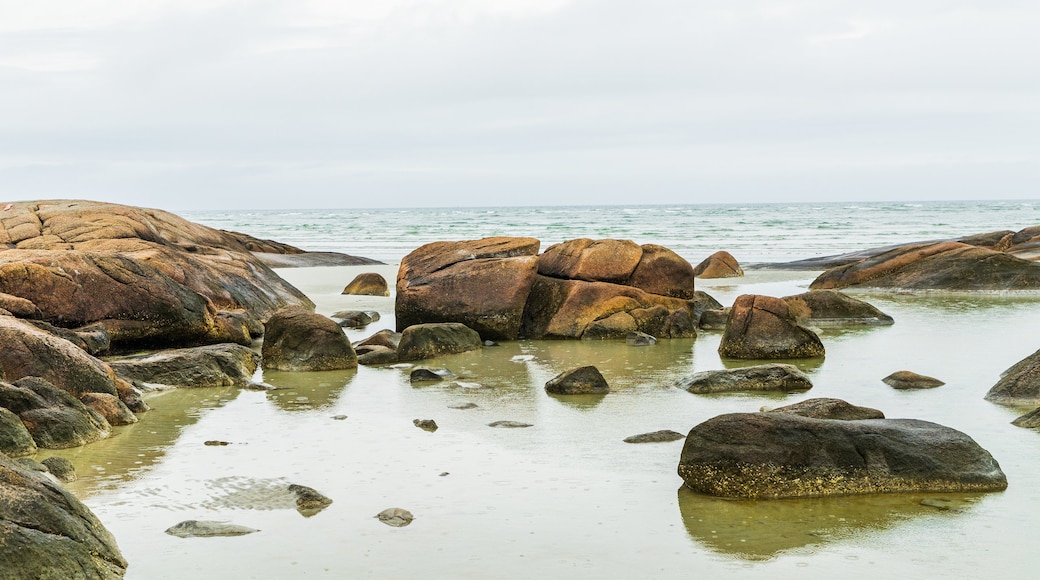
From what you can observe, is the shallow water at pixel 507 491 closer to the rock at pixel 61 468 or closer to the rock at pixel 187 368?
the rock at pixel 61 468

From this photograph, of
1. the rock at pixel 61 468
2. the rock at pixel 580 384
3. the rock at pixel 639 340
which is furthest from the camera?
the rock at pixel 639 340

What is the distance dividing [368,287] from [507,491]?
16986 millimetres

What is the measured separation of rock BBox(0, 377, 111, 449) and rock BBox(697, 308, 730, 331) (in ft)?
33.3

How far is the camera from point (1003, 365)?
39.0 ft

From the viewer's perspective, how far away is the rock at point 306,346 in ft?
40.7

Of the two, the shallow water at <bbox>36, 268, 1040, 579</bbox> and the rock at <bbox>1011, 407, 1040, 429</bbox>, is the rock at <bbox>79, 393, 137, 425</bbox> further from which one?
the rock at <bbox>1011, 407, 1040, 429</bbox>

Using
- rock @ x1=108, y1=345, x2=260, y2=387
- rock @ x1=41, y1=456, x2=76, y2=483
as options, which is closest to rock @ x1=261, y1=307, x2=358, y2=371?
rock @ x1=108, y1=345, x2=260, y2=387

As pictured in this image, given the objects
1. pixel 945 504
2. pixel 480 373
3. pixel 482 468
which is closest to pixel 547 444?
pixel 482 468

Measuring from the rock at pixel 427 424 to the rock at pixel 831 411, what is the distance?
9.47 feet

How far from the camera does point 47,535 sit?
464 cm

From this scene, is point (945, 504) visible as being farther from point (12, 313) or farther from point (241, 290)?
point (241, 290)

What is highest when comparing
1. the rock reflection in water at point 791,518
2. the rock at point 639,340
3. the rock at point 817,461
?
the rock at point 817,461

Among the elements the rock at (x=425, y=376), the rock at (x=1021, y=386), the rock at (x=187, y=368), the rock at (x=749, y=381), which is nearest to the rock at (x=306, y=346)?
the rock at (x=187, y=368)

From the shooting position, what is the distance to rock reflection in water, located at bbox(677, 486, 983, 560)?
5723 millimetres
